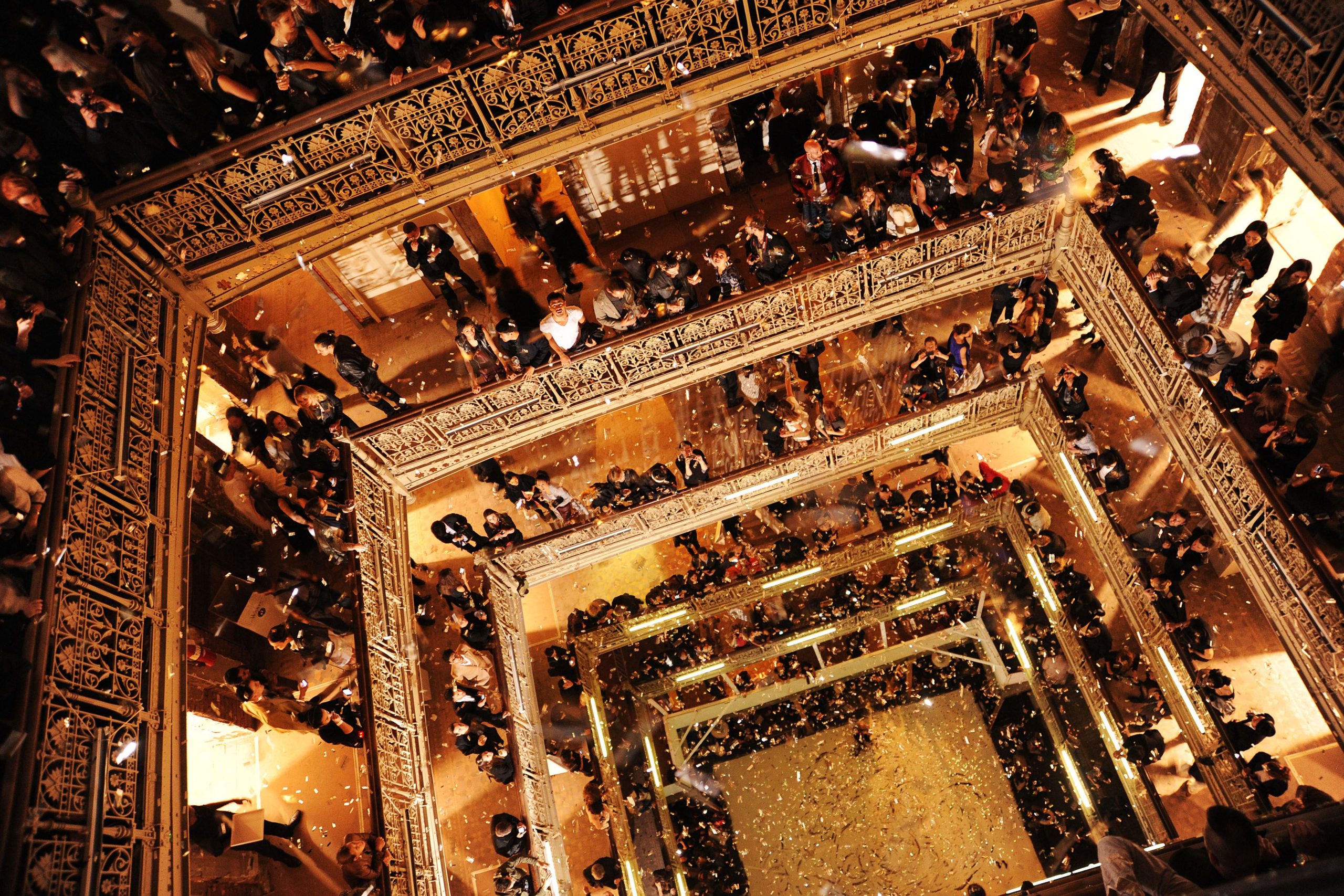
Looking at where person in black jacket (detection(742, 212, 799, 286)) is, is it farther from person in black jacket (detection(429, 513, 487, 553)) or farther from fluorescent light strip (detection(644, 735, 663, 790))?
fluorescent light strip (detection(644, 735, 663, 790))

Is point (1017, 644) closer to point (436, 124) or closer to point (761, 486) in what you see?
point (761, 486)

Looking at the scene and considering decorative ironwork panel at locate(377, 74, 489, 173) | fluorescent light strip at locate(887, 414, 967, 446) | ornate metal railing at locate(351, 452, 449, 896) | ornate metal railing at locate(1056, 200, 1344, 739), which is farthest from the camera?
fluorescent light strip at locate(887, 414, 967, 446)

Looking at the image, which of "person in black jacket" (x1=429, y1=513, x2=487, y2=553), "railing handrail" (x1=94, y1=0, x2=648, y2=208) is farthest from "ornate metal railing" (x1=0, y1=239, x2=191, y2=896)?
"person in black jacket" (x1=429, y1=513, x2=487, y2=553)

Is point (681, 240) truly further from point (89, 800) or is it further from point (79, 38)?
point (89, 800)

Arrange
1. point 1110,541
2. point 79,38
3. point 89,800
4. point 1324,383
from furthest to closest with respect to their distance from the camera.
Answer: point 1110,541 < point 1324,383 < point 79,38 < point 89,800

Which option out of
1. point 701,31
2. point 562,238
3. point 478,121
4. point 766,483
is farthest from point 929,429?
point 478,121

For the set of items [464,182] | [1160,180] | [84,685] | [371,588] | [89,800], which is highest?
[464,182]

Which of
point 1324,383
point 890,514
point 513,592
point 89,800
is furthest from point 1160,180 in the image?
point 89,800
